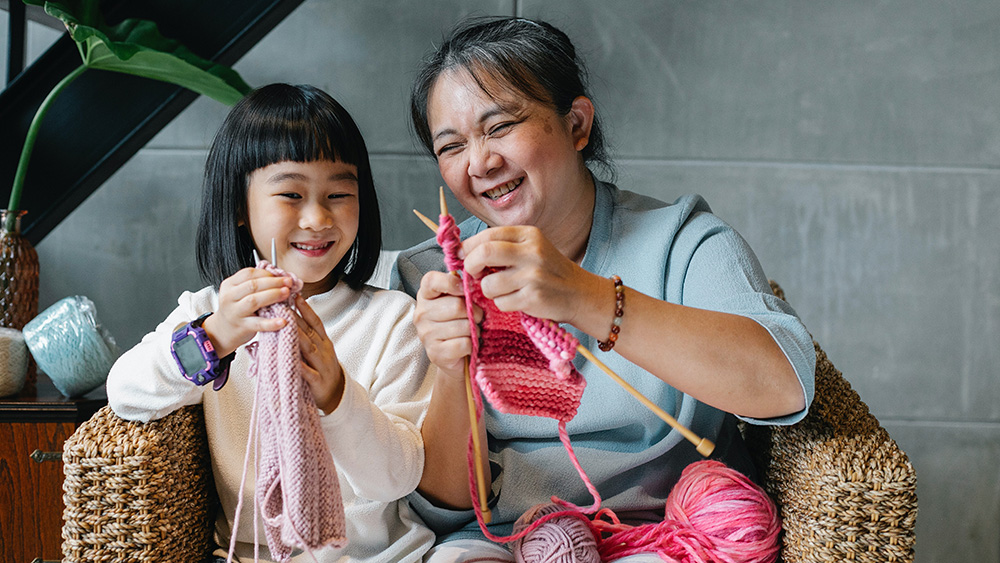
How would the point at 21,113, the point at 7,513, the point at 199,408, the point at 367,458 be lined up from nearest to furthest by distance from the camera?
the point at 367,458
the point at 199,408
the point at 7,513
the point at 21,113

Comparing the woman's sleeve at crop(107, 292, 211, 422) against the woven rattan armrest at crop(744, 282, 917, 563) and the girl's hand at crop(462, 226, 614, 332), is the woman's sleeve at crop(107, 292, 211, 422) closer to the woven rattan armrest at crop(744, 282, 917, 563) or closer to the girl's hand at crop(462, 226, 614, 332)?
the girl's hand at crop(462, 226, 614, 332)

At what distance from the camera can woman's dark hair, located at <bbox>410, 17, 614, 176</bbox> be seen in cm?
120

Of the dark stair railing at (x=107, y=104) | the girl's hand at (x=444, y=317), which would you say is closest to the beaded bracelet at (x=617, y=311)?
the girl's hand at (x=444, y=317)

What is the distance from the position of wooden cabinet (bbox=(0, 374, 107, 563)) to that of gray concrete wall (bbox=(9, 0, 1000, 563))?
763mm

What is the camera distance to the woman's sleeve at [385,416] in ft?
3.37

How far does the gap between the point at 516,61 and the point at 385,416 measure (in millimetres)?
583

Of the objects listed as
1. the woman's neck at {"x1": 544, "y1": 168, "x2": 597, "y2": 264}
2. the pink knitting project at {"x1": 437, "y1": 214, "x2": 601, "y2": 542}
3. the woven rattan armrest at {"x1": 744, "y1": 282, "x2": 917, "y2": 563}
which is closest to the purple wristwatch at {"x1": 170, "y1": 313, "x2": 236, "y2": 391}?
the pink knitting project at {"x1": 437, "y1": 214, "x2": 601, "y2": 542}

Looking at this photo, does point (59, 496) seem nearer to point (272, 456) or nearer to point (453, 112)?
point (272, 456)

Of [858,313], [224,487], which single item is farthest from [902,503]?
[858,313]

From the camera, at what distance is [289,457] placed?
0.90 meters

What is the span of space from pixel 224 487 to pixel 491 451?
1.38 ft

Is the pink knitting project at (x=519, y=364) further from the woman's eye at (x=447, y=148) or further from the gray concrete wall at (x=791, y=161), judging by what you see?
the gray concrete wall at (x=791, y=161)

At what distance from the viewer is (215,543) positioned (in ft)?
3.95

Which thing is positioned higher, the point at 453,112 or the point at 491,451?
the point at 453,112
